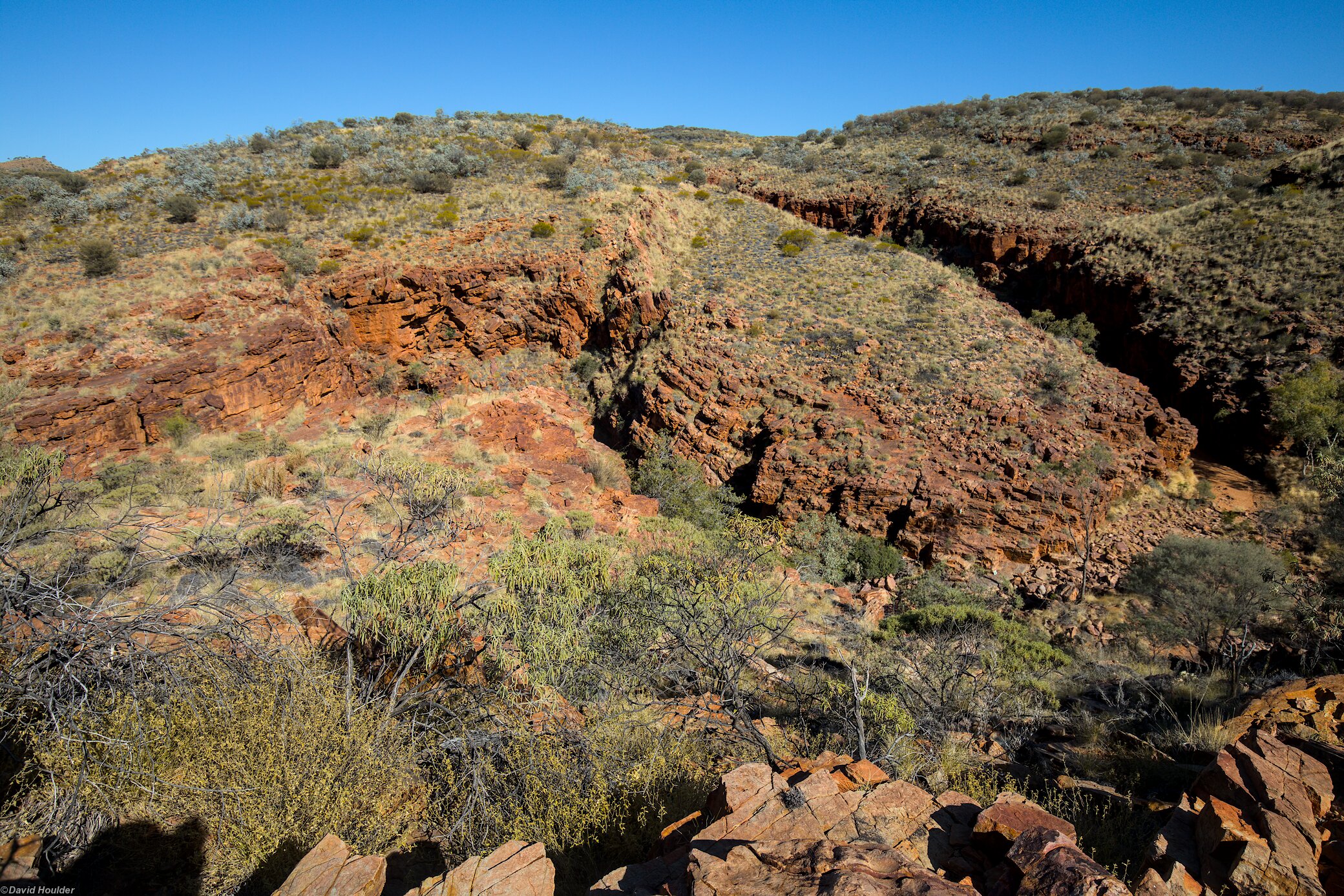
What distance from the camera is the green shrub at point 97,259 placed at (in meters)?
14.7

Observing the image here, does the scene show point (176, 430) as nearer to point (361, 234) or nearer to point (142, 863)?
point (361, 234)

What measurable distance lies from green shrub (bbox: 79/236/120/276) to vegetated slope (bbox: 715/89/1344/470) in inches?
964

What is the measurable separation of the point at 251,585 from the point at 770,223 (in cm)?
2228

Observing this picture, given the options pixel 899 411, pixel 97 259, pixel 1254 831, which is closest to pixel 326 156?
pixel 97 259

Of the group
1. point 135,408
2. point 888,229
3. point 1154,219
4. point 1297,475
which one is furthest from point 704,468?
point 1154,219

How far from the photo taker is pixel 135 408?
12.6 metres

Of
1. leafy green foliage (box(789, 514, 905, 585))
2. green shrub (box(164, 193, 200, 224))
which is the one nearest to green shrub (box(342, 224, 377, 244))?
green shrub (box(164, 193, 200, 224))

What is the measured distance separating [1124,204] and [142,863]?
105ft

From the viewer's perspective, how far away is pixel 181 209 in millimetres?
17266

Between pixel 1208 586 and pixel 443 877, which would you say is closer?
pixel 443 877

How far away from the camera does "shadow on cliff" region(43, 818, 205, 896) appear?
14.0ft

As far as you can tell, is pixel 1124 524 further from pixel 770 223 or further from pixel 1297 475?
pixel 770 223

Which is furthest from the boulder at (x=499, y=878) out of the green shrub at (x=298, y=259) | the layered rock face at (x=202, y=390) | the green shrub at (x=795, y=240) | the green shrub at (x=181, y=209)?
the green shrub at (x=181, y=209)

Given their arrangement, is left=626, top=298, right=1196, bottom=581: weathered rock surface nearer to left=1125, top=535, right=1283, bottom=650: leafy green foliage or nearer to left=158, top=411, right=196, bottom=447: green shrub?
left=1125, top=535, right=1283, bottom=650: leafy green foliage
